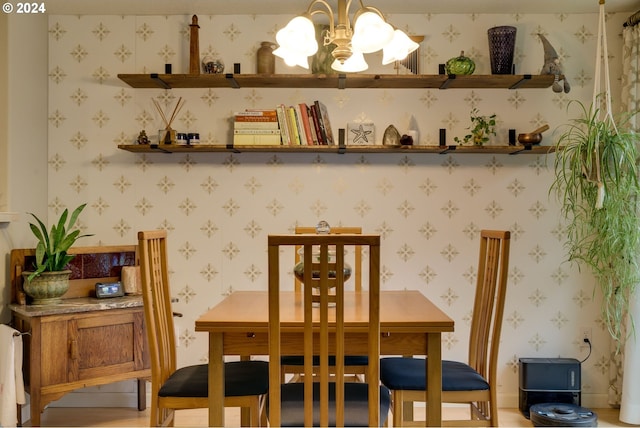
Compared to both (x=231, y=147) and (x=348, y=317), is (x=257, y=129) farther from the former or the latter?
(x=348, y=317)

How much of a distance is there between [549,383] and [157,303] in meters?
2.37

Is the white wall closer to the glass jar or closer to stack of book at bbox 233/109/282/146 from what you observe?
stack of book at bbox 233/109/282/146

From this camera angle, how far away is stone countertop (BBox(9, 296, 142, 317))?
2.74m

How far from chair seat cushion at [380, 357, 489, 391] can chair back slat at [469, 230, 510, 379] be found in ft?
0.30

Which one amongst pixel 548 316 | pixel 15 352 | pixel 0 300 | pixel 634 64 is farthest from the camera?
pixel 548 316

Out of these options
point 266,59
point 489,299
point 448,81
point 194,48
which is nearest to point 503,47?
point 448,81

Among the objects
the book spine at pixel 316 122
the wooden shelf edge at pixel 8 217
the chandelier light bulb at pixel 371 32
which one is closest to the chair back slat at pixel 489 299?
the chandelier light bulb at pixel 371 32

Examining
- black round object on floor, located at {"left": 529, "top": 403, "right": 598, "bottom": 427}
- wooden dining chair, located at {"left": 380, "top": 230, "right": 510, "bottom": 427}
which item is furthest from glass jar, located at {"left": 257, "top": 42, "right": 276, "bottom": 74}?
black round object on floor, located at {"left": 529, "top": 403, "right": 598, "bottom": 427}

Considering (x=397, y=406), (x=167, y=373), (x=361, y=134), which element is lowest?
(x=397, y=406)

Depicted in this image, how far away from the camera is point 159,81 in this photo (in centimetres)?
329

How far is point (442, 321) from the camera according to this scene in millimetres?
1947

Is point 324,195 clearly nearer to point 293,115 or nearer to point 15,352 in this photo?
point 293,115

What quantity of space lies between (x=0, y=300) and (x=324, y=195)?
76.1 inches

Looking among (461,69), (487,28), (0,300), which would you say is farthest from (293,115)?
(0,300)
